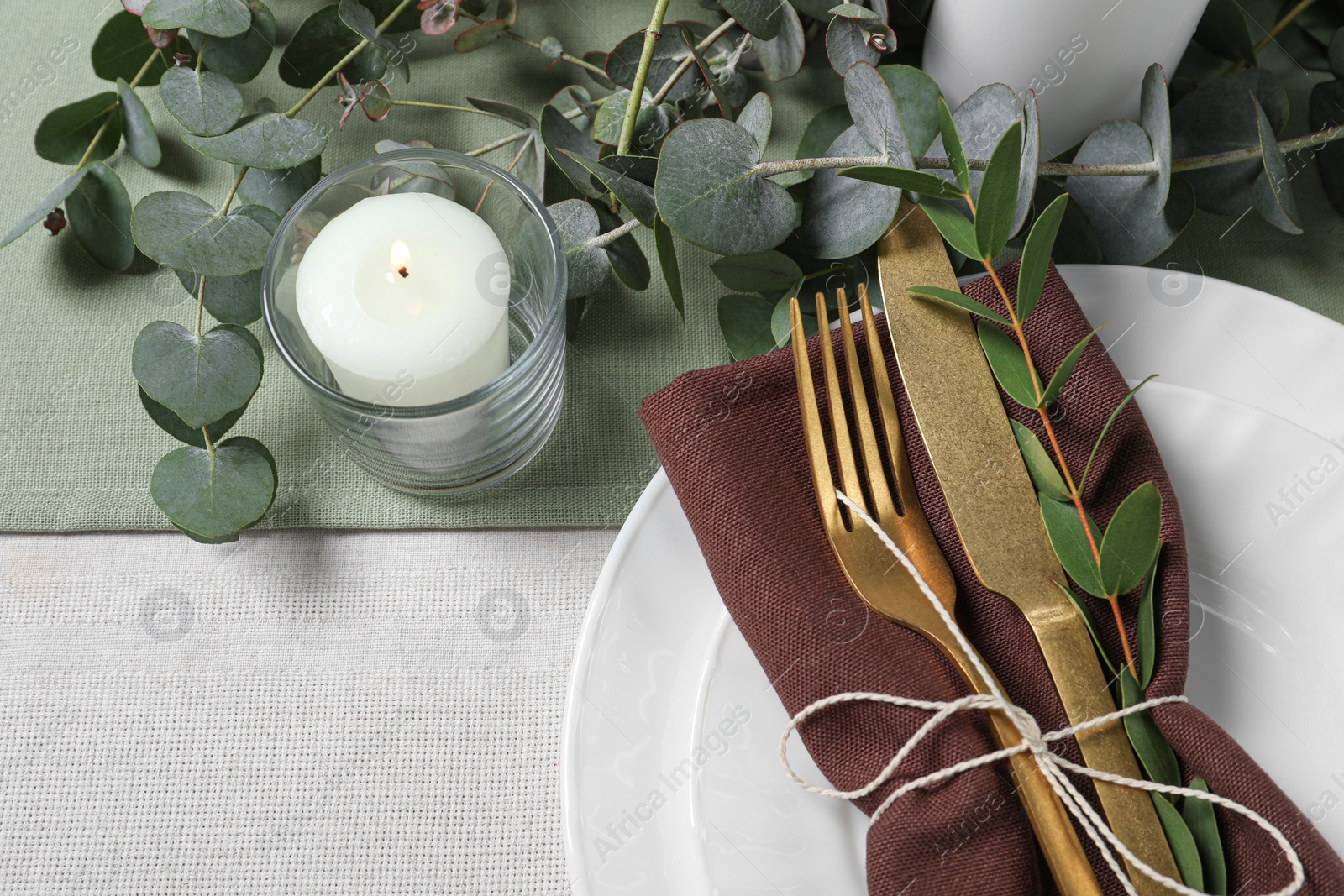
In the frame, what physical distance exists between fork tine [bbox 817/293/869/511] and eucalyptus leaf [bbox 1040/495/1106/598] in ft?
0.24

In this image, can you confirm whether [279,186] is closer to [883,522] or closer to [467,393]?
[467,393]

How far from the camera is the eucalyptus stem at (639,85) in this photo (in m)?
0.44

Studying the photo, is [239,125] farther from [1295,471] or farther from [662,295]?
[1295,471]

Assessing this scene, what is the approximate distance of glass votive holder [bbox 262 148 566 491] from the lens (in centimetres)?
40

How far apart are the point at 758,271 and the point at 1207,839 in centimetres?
30

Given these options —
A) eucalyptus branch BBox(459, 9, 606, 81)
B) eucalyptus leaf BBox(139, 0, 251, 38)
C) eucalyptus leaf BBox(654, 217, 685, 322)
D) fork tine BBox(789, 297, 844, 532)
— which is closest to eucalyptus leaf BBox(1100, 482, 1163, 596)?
fork tine BBox(789, 297, 844, 532)

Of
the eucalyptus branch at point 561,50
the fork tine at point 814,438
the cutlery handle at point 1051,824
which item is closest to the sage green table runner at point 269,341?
the eucalyptus branch at point 561,50

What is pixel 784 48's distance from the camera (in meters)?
0.50

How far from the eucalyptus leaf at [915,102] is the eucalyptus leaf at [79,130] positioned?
43 cm

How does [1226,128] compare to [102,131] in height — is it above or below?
above

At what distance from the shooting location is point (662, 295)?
0.53 meters

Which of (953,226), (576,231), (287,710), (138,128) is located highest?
(953,226)

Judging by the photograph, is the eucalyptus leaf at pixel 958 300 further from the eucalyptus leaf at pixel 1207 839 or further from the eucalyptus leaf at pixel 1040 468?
the eucalyptus leaf at pixel 1207 839

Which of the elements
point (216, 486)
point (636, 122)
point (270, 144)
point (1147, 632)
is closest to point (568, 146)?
point (636, 122)
